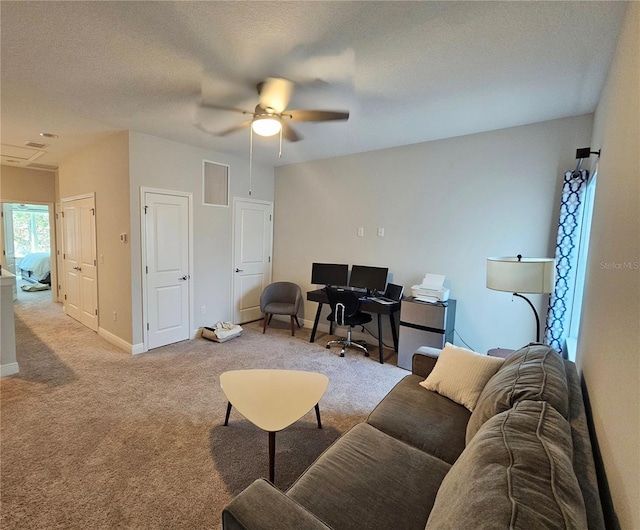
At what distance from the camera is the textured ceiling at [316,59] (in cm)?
165

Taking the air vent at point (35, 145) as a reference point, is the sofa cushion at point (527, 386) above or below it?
below

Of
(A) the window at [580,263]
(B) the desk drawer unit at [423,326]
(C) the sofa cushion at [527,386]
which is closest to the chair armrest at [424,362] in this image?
(C) the sofa cushion at [527,386]

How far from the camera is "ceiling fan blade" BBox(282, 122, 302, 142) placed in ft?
10.4

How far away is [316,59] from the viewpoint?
6.73 ft

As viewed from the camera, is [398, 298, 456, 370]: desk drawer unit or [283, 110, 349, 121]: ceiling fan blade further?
[398, 298, 456, 370]: desk drawer unit

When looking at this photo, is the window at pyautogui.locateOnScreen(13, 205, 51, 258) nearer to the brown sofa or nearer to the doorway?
the doorway

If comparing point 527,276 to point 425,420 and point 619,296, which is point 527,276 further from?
point 425,420

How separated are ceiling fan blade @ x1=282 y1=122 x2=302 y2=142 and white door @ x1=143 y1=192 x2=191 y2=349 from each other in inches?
65.4

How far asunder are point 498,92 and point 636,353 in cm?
232

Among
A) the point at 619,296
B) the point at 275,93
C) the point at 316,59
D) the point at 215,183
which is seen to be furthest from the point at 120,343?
the point at 619,296

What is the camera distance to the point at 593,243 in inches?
80.7

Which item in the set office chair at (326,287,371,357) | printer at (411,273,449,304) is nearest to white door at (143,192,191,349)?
office chair at (326,287,371,357)

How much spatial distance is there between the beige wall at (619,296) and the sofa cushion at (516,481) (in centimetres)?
14

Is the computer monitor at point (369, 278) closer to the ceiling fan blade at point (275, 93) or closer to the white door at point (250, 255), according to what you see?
the white door at point (250, 255)
